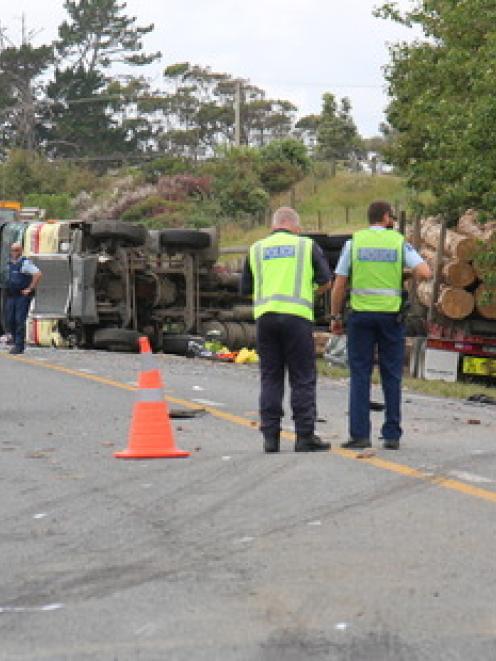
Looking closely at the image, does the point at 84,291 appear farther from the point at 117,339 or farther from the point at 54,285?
the point at 117,339

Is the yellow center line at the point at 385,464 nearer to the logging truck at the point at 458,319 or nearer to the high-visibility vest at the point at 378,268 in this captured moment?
the high-visibility vest at the point at 378,268

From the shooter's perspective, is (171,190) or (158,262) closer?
(158,262)

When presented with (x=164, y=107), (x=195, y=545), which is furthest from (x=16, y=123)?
(x=195, y=545)

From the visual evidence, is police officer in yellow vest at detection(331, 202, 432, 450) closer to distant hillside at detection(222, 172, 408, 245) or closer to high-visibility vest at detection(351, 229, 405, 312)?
high-visibility vest at detection(351, 229, 405, 312)

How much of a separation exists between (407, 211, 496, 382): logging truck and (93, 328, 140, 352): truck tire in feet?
17.4

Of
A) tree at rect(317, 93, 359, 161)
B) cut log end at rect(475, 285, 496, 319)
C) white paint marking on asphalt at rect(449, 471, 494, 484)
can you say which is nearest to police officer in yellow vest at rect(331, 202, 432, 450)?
white paint marking on asphalt at rect(449, 471, 494, 484)

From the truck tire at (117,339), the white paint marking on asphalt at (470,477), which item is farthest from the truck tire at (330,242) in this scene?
the white paint marking on asphalt at (470,477)

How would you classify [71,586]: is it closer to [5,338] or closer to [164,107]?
[5,338]

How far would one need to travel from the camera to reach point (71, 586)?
6.83 meters

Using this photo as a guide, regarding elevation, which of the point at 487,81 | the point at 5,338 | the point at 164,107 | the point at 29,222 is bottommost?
the point at 5,338

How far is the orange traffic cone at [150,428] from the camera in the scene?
11.3 metres

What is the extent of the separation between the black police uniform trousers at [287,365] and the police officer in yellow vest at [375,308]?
0.40 metres

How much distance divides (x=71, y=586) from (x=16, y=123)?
98.1 m

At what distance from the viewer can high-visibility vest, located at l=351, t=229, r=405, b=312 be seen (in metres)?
11.5
